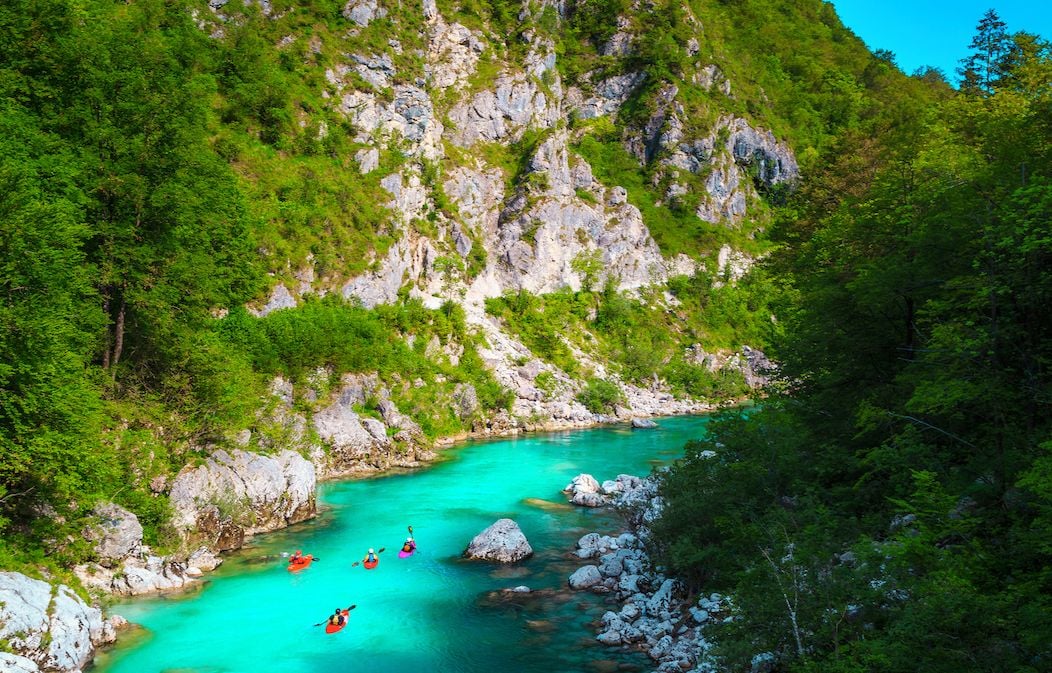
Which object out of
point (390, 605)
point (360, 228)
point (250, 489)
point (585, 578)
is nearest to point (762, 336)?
point (585, 578)

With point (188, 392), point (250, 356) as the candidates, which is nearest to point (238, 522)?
point (188, 392)

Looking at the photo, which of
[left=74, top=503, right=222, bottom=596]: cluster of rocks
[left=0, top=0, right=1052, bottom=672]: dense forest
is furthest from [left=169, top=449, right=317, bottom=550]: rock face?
[left=74, top=503, right=222, bottom=596]: cluster of rocks

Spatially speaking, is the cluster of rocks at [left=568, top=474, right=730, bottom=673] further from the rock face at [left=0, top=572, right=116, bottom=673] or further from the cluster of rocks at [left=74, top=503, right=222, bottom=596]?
the cluster of rocks at [left=74, top=503, right=222, bottom=596]

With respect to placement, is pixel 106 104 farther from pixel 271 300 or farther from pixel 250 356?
pixel 271 300

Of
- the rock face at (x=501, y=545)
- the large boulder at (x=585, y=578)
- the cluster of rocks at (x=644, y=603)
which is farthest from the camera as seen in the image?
the rock face at (x=501, y=545)

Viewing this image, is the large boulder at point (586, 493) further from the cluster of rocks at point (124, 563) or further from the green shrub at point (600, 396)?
the green shrub at point (600, 396)

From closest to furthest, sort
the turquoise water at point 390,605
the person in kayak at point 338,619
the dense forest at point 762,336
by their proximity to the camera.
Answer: the dense forest at point 762,336 < the turquoise water at point 390,605 < the person in kayak at point 338,619

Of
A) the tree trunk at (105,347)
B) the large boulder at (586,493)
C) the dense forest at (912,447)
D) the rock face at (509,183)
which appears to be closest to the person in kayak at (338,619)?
the dense forest at (912,447)

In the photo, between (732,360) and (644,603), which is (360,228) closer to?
(644,603)
